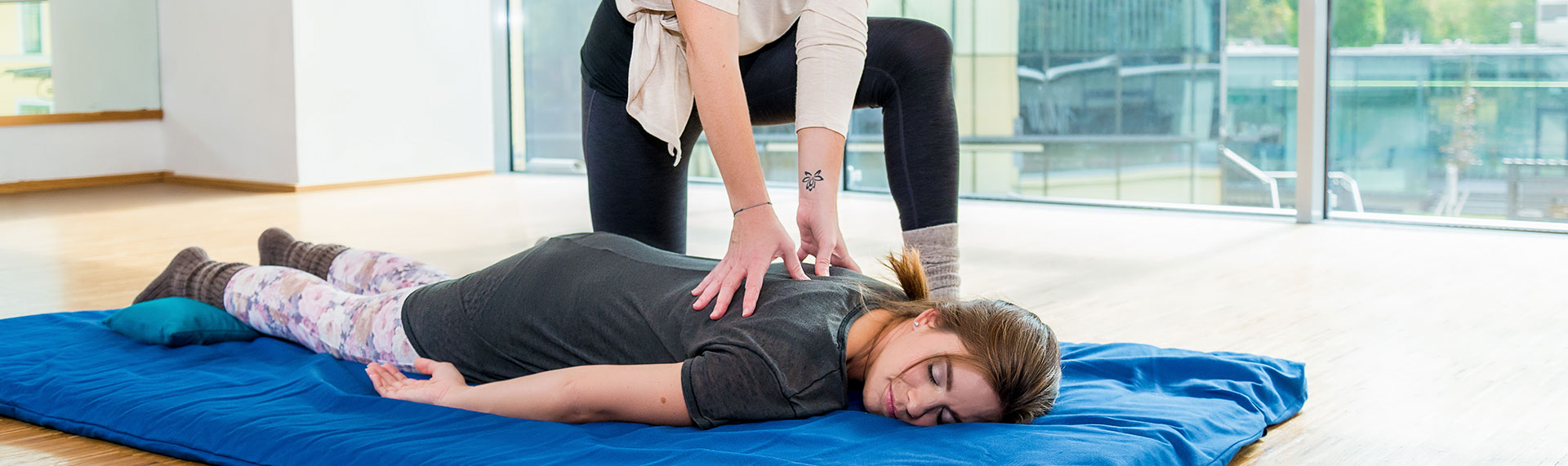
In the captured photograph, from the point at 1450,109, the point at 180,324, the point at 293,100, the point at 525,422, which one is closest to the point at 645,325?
→ the point at 525,422

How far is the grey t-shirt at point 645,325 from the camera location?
1.41m

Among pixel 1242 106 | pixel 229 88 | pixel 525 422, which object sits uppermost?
pixel 229 88

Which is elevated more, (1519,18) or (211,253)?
(1519,18)

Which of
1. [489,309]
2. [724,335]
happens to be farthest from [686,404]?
[489,309]

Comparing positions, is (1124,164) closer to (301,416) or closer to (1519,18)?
(1519,18)

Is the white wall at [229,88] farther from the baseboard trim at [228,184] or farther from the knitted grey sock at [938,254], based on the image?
the knitted grey sock at [938,254]

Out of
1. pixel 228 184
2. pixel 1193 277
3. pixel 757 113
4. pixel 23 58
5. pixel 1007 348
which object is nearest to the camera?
pixel 1007 348

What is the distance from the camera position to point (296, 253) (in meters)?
2.25

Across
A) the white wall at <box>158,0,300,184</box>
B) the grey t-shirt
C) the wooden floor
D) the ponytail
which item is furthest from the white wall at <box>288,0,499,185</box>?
the ponytail

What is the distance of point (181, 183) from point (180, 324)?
475 centimetres

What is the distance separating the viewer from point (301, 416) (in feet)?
4.94

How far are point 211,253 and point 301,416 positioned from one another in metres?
2.28

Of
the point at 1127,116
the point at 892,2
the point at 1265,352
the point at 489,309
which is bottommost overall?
the point at 1265,352

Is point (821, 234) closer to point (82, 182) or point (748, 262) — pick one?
point (748, 262)
